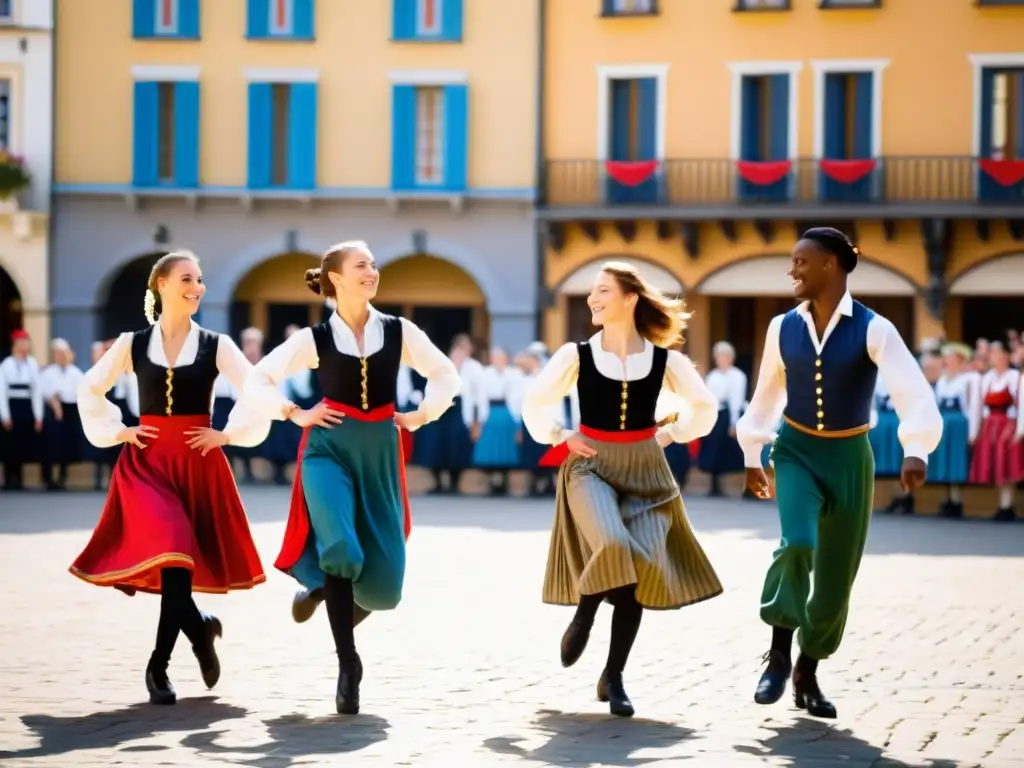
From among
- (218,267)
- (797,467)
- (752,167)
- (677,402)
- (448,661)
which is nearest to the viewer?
(797,467)

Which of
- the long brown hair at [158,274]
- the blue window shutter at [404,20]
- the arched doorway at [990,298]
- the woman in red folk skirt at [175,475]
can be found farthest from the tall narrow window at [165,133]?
the woman in red folk skirt at [175,475]

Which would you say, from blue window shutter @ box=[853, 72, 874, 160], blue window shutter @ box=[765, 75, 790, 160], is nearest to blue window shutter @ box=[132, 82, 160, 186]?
blue window shutter @ box=[765, 75, 790, 160]

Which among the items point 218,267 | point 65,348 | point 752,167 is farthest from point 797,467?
point 218,267

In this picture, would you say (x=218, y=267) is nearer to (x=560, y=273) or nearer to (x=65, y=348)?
(x=560, y=273)

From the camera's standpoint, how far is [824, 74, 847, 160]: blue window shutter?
33125 millimetres

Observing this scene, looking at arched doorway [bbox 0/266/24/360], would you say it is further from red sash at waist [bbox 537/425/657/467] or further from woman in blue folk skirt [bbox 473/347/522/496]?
red sash at waist [bbox 537/425/657/467]

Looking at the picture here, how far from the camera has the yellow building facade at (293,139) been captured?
1344 inches

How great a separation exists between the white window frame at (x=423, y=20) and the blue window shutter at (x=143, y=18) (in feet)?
14.9

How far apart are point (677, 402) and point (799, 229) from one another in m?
25.1

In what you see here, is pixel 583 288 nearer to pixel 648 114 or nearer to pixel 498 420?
pixel 648 114

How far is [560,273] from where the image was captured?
3438 cm

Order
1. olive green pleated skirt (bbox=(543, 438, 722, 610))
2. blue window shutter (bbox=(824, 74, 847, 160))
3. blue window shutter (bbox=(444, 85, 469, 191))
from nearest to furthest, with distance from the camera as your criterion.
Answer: olive green pleated skirt (bbox=(543, 438, 722, 610)), blue window shutter (bbox=(824, 74, 847, 160)), blue window shutter (bbox=(444, 85, 469, 191))

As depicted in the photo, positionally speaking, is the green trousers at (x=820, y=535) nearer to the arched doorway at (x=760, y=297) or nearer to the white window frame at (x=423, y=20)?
the arched doorway at (x=760, y=297)

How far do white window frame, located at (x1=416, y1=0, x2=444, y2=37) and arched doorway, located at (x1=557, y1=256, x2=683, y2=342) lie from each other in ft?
15.5
